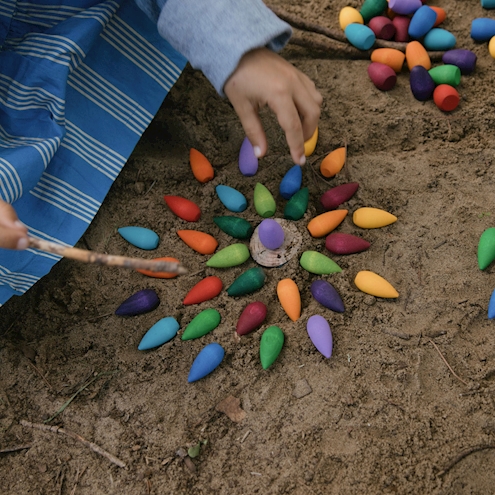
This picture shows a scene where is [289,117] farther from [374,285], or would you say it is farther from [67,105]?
[67,105]

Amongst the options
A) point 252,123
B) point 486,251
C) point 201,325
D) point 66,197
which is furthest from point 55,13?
point 486,251

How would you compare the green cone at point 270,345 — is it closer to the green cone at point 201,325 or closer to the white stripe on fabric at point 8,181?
the green cone at point 201,325

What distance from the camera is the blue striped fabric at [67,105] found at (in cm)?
119

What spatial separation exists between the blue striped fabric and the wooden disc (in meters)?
0.43

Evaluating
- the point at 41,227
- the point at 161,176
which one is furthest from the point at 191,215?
the point at 41,227

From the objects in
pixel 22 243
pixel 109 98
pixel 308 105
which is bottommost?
pixel 308 105

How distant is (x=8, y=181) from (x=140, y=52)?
52 cm

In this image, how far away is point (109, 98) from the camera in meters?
1.35

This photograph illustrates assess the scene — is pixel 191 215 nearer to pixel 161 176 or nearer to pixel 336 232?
pixel 161 176

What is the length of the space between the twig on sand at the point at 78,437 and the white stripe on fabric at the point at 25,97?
0.70m

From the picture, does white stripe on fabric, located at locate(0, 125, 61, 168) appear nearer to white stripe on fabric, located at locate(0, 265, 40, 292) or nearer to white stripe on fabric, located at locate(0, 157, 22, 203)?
white stripe on fabric, located at locate(0, 157, 22, 203)

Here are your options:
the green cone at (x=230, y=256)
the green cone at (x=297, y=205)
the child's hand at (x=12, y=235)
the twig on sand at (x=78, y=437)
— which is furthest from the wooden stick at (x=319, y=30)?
the twig on sand at (x=78, y=437)

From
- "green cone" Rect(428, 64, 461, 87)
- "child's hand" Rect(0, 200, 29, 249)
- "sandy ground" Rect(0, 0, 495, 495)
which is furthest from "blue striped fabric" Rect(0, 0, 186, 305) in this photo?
"green cone" Rect(428, 64, 461, 87)

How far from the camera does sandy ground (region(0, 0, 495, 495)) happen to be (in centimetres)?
105
